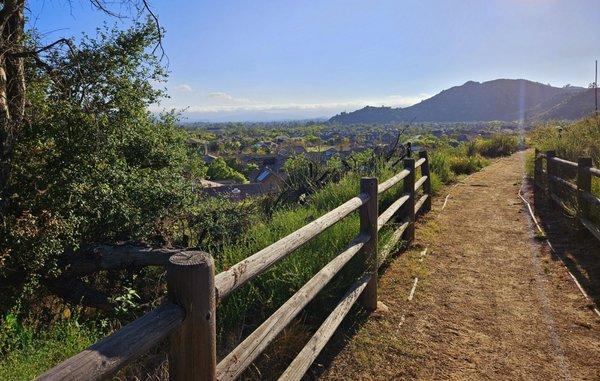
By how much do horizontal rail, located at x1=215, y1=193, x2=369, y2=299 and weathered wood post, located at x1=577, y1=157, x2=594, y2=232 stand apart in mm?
4307

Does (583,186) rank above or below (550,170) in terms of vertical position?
above

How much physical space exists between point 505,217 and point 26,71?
9.12 metres

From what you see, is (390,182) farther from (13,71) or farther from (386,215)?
(13,71)

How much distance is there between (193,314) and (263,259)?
782mm

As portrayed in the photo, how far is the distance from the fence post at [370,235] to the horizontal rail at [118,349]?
288 centimetres

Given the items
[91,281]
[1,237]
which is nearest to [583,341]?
[91,281]

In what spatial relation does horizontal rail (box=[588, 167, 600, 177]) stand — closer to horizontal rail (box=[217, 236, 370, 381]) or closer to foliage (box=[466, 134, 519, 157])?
horizontal rail (box=[217, 236, 370, 381])

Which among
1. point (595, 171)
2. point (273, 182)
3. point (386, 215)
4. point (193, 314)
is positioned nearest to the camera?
point (193, 314)

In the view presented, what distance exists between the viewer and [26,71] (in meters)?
8.59

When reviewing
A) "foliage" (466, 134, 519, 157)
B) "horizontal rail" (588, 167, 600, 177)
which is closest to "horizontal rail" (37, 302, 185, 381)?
"horizontal rail" (588, 167, 600, 177)

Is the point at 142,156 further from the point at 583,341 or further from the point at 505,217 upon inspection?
the point at 583,341

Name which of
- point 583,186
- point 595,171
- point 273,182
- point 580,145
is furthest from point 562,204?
point 273,182

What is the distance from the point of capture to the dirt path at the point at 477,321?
11.5ft

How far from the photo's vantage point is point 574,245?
6363mm
